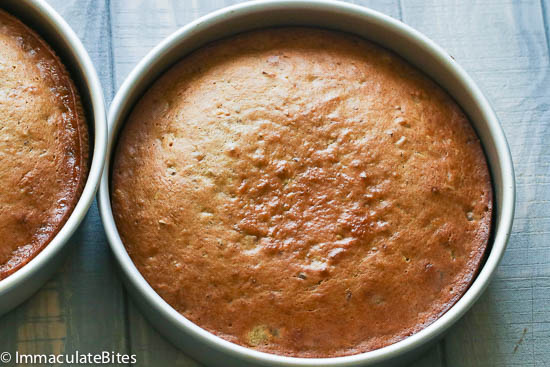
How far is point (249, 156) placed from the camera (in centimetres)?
146

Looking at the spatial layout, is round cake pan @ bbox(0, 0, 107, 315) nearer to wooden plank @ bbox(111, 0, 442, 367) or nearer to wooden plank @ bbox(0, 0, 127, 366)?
wooden plank @ bbox(0, 0, 127, 366)

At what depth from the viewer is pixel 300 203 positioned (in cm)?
145

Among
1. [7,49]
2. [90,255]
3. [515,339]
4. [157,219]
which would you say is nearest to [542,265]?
[515,339]

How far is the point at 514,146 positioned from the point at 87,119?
3.14 feet

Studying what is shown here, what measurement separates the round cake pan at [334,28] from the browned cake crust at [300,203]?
1.5 inches

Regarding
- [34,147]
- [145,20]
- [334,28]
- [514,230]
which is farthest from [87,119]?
[514,230]

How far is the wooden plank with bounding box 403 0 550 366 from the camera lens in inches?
63.6

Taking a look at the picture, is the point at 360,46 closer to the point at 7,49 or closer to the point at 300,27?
the point at 300,27

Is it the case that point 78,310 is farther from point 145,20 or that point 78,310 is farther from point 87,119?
point 145,20

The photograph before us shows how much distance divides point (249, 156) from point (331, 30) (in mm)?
378

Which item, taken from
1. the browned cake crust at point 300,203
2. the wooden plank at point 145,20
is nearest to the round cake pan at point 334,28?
the browned cake crust at point 300,203

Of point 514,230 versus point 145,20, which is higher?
point 145,20

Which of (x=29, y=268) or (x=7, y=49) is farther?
(x=7, y=49)

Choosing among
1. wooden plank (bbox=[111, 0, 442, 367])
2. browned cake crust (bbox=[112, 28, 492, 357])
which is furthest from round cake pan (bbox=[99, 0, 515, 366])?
wooden plank (bbox=[111, 0, 442, 367])
